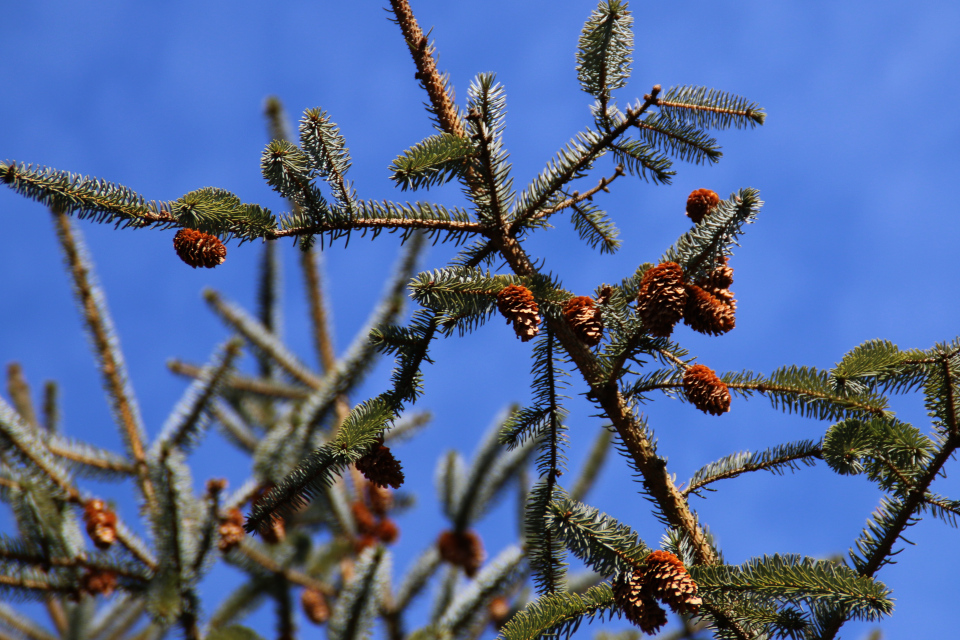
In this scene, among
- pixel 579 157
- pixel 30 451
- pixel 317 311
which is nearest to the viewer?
pixel 579 157

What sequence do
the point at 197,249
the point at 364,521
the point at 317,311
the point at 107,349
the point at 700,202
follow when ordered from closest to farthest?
the point at 197,249 < the point at 700,202 < the point at 107,349 < the point at 364,521 < the point at 317,311

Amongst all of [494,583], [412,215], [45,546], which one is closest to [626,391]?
[412,215]

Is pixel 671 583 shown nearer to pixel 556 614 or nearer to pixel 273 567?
pixel 556 614

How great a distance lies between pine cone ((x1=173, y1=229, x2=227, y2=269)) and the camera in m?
1.95

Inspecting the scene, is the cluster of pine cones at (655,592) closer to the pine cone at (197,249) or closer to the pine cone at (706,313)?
the pine cone at (706,313)

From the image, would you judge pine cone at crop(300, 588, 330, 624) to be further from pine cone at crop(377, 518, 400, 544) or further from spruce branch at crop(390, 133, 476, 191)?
spruce branch at crop(390, 133, 476, 191)

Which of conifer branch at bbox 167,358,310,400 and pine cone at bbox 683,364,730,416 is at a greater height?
conifer branch at bbox 167,358,310,400

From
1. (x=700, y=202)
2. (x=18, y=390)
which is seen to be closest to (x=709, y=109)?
(x=700, y=202)

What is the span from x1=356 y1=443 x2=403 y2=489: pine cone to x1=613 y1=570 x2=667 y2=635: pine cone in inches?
28.5

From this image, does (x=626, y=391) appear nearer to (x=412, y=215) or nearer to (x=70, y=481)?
(x=412, y=215)

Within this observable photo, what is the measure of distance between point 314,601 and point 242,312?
92.1 inches

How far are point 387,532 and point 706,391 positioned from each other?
Answer: 4.11 meters

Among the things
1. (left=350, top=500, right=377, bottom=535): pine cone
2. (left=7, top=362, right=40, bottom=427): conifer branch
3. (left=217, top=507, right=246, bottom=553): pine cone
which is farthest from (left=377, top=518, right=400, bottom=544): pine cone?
(left=7, top=362, right=40, bottom=427): conifer branch

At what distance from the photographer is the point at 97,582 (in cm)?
376
